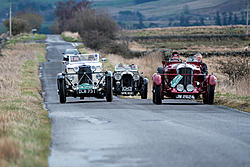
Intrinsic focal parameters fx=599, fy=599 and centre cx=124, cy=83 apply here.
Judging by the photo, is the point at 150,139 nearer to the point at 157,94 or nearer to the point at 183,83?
the point at 157,94

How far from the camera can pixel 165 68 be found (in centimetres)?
2394

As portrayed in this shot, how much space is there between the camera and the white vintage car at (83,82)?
80.5 feet

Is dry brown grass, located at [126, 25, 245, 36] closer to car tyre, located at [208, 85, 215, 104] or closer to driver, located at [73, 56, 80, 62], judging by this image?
driver, located at [73, 56, 80, 62]

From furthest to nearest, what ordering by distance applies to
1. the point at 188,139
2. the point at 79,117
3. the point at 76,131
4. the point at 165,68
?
1. the point at 165,68
2. the point at 79,117
3. the point at 76,131
4. the point at 188,139

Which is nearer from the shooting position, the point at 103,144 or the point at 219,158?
the point at 219,158

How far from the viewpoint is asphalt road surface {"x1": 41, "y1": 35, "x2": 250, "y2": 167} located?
9836 mm

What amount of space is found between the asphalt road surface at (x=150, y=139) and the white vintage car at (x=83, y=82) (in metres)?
6.05

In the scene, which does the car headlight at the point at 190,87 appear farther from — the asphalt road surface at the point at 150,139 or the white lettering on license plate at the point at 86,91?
the white lettering on license plate at the point at 86,91

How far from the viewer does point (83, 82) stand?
2528 centimetres

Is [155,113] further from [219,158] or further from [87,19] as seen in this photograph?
[87,19]

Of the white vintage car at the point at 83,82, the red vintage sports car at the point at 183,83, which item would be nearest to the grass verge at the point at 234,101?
the red vintage sports car at the point at 183,83

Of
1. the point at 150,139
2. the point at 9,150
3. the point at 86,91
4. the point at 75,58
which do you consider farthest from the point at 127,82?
the point at 9,150

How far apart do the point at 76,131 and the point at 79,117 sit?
3.33m

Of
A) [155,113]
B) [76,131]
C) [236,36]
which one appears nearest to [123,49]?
[236,36]
